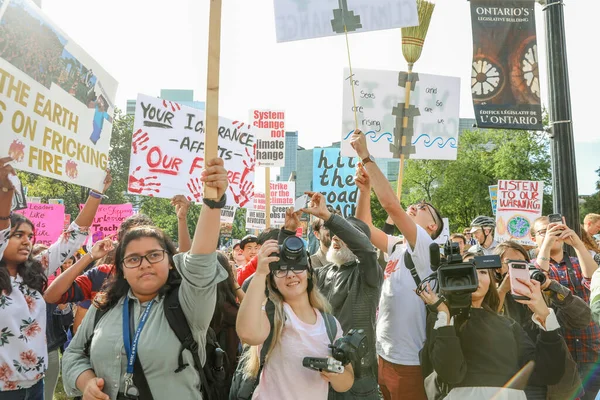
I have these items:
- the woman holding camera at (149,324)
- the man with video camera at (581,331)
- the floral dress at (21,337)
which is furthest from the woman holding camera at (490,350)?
the floral dress at (21,337)

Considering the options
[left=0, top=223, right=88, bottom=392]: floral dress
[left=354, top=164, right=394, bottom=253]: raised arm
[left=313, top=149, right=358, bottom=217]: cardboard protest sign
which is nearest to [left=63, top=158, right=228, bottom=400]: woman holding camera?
[left=0, top=223, right=88, bottom=392]: floral dress

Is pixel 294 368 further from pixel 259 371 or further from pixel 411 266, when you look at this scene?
pixel 411 266

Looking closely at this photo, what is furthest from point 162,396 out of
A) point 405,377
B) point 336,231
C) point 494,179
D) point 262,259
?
point 494,179

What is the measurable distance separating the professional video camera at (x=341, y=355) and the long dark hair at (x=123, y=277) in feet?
2.46

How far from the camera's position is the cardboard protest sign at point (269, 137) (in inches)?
369

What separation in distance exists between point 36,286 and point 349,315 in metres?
2.07

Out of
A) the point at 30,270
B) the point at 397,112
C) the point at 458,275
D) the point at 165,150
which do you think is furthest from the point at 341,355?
the point at 397,112

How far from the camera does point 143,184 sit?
19.5 ft

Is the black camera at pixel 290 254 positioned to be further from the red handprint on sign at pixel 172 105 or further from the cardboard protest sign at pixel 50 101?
the red handprint on sign at pixel 172 105

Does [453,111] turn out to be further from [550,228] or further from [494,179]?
[494,179]

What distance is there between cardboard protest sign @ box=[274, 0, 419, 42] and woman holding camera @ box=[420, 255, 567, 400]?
281 centimetres

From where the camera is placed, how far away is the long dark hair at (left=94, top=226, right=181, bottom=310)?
2654 mm

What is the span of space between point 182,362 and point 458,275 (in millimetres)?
1302

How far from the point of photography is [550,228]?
4.16 meters
